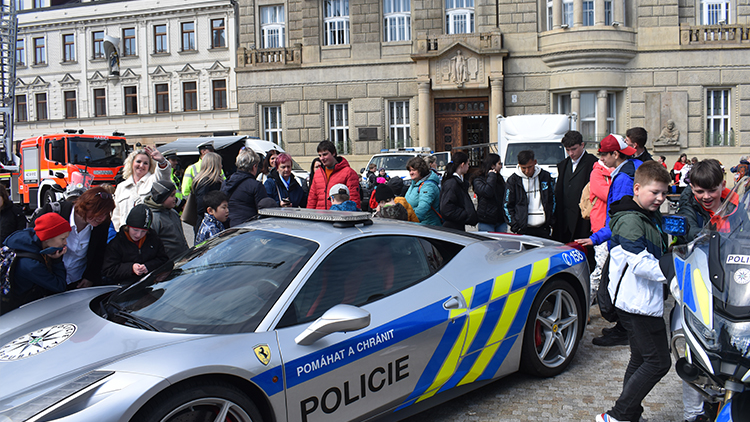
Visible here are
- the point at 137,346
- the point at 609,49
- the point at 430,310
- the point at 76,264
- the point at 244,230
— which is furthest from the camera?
the point at 609,49

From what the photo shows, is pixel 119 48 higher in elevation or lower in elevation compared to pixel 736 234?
higher

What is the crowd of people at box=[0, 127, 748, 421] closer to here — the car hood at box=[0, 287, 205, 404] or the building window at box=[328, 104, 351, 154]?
the car hood at box=[0, 287, 205, 404]

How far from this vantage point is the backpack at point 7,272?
3971 millimetres

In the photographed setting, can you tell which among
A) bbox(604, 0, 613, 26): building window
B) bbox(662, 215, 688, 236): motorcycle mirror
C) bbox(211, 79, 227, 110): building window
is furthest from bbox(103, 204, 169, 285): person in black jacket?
bbox(211, 79, 227, 110): building window

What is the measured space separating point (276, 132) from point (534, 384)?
77.7ft

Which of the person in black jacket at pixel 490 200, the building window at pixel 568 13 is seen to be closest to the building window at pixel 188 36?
the building window at pixel 568 13

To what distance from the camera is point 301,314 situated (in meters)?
3.09

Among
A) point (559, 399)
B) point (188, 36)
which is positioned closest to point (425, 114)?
point (188, 36)

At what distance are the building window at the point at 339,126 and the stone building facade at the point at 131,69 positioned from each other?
381 inches

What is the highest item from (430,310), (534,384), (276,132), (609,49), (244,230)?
(609,49)

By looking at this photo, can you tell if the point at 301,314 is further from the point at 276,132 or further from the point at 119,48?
the point at 119,48

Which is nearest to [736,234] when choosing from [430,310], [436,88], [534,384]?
[430,310]

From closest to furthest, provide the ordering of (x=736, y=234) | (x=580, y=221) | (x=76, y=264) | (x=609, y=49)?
(x=736, y=234), (x=76, y=264), (x=580, y=221), (x=609, y=49)

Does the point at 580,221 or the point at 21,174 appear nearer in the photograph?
the point at 580,221
